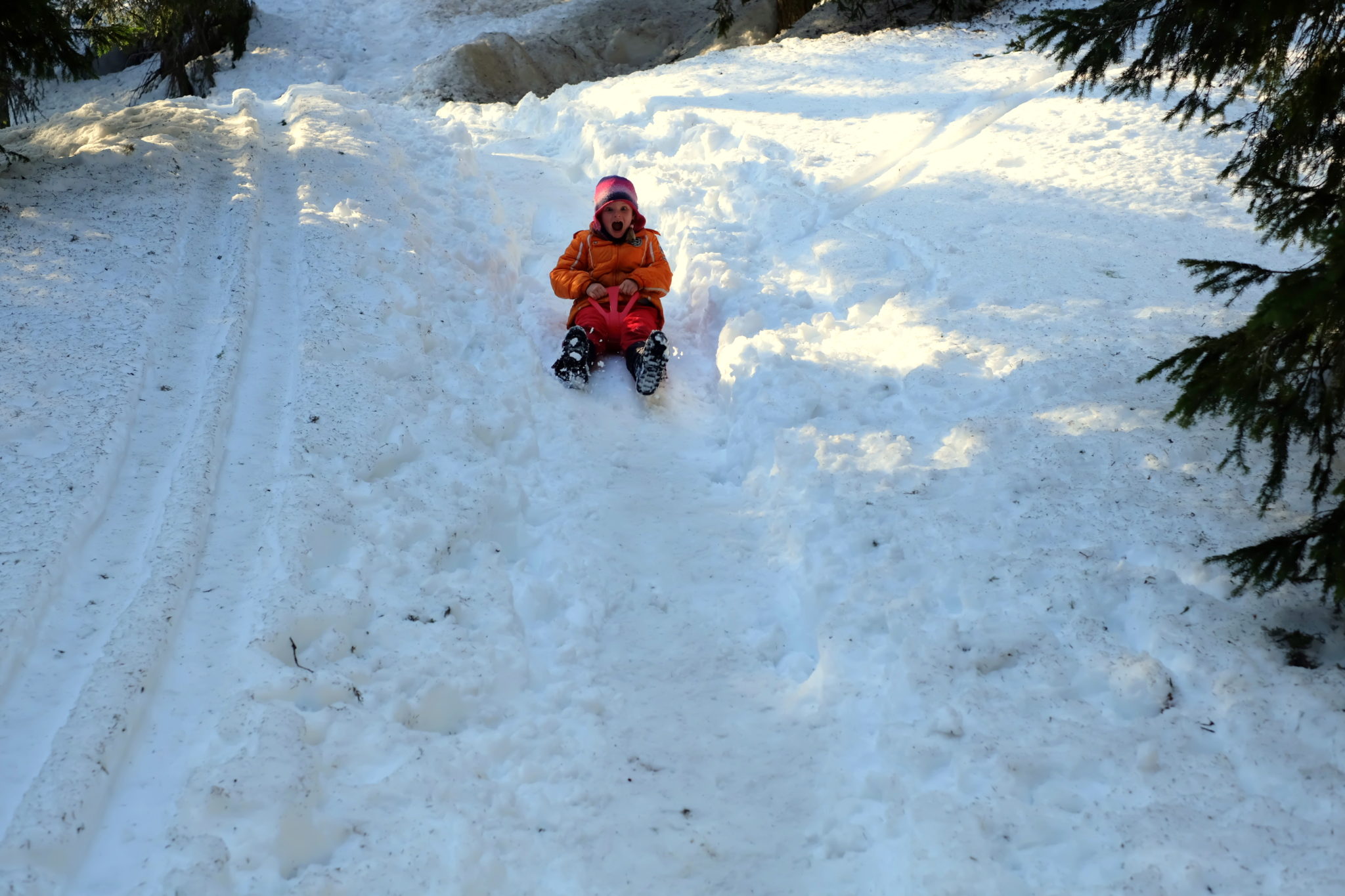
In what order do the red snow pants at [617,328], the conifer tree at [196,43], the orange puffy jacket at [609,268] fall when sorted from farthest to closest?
the conifer tree at [196,43] < the orange puffy jacket at [609,268] < the red snow pants at [617,328]

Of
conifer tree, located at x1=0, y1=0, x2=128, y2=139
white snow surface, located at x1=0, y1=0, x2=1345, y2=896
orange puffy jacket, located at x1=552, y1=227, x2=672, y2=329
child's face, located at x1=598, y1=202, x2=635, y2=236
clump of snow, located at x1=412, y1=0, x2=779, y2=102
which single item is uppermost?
conifer tree, located at x1=0, y1=0, x2=128, y2=139

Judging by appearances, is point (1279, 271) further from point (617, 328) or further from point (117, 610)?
point (117, 610)

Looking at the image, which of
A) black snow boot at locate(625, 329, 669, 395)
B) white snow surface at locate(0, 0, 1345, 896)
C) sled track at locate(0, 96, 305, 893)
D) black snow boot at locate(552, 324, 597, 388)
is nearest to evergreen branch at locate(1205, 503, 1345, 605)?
white snow surface at locate(0, 0, 1345, 896)

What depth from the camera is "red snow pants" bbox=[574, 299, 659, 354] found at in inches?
225

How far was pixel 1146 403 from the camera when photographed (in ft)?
14.1

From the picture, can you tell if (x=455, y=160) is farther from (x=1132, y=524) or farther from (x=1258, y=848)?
(x=1258, y=848)

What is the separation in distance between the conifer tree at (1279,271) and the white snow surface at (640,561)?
39 cm

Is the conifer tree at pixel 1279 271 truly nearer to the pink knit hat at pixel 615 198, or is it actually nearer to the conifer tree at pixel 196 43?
the pink knit hat at pixel 615 198

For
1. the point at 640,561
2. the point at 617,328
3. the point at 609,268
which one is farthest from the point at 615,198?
the point at 640,561

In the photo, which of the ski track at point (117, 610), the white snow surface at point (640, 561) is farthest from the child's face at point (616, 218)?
the ski track at point (117, 610)

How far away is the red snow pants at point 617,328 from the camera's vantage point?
5.72 m

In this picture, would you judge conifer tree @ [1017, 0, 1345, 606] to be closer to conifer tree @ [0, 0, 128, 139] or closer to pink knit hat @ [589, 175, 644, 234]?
pink knit hat @ [589, 175, 644, 234]

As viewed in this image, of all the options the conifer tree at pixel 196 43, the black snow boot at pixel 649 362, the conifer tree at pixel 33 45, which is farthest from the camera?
the conifer tree at pixel 196 43

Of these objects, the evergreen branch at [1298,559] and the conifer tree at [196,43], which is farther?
the conifer tree at [196,43]
